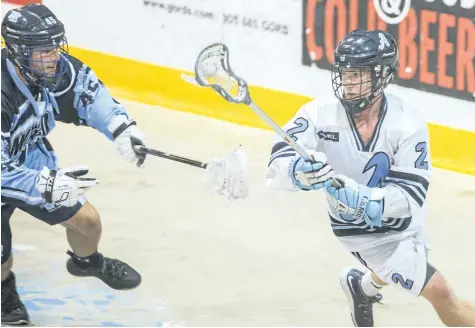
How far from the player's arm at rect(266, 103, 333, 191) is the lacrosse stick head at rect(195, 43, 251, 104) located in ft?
0.70

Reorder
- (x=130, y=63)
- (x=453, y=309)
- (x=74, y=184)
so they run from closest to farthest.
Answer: (x=453, y=309) < (x=74, y=184) < (x=130, y=63)

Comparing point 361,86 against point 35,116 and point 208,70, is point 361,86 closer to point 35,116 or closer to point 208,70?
point 208,70

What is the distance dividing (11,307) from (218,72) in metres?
1.25

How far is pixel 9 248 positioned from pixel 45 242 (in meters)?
0.91

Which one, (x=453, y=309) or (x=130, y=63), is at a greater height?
(x=453, y=309)

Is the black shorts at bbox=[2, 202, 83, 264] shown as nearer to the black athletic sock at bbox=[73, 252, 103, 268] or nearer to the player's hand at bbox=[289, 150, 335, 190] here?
the black athletic sock at bbox=[73, 252, 103, 268]

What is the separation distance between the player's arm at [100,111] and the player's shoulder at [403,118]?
Result: 3.04 feet

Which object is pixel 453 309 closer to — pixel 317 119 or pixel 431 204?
pixel 317 119

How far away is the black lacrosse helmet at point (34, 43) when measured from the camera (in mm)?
4645

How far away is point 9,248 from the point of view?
493 cm

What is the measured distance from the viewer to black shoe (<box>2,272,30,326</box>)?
16.3 ft

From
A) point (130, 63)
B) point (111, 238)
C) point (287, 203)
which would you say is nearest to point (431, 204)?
point (287, 203)

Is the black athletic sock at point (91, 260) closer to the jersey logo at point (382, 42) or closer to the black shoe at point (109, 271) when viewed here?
the black shoe at point (109, 271)

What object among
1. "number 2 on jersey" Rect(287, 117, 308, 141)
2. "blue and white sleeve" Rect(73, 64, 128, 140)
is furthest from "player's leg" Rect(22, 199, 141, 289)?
"number 2 on jersey" Rect(287, 117, 308, 141)
